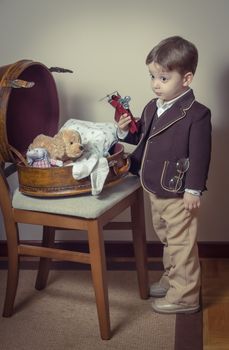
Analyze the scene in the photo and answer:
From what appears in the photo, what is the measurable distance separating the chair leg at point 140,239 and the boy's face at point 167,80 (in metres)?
0.36

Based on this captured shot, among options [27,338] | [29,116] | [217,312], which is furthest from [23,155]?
[217,312]

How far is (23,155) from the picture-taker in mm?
1630

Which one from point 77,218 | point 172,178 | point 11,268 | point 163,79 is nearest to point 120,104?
point 163,79

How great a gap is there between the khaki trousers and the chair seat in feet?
0.48

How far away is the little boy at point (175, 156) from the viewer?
1.50 meters

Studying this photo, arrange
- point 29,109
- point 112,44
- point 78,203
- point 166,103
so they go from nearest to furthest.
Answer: point 78,203 < point 166,103 < point 29,109 < point 112,44

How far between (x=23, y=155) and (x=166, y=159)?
458mm

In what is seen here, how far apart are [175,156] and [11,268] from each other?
2.09 ft

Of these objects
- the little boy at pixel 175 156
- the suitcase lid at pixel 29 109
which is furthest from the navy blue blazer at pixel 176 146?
the suitcase lid at pixel 29 109

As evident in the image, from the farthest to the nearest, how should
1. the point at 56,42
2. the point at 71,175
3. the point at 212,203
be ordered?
the point at 212,203
the point at 56,42
the point at 71,175

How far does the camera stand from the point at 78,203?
147 centimetres

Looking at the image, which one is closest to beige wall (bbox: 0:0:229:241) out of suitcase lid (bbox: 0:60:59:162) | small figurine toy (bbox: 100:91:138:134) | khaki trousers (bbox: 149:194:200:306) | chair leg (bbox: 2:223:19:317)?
suitcase lid (bbox: 0:60:59:162)

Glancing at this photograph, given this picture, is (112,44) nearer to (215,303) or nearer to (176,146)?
(176,146)

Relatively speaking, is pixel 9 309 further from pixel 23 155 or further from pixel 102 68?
pixel 102 68
